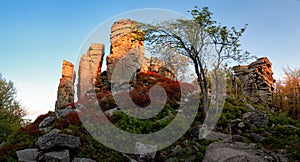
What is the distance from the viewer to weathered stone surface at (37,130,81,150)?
973 cm

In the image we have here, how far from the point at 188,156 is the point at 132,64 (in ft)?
58.6

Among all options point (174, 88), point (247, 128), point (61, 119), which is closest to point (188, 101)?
point (174, 88)

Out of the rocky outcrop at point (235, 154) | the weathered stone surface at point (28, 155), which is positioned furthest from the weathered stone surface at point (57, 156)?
the rocky outcrop at point (235, 154)

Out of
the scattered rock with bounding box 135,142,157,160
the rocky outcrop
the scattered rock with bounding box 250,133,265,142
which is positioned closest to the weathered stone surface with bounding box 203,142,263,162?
the rocky outcrop

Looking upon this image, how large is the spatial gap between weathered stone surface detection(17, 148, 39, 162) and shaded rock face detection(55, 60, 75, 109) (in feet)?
67.9

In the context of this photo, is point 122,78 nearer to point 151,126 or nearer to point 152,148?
point 151,126

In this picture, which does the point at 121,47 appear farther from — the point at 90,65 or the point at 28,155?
the point at 28,155

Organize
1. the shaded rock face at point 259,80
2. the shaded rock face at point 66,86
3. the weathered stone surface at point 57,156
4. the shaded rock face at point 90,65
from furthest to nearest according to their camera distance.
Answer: the shaded rock face at point 90,65, the shaded rock face at point 66,86, the shaded rock face at point 259,80, the weathered stone surface at point 57,156

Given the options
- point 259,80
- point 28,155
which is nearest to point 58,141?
point 28,155

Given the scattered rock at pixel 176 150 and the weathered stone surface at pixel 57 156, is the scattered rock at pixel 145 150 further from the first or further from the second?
the weathered stone surface at pixel 57 156

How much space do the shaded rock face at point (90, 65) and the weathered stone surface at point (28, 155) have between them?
25419 mm

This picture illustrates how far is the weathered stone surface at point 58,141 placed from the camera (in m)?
9.73

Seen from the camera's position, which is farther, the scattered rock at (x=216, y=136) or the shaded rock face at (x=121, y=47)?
the shaded rock face at (x=121, y=47)

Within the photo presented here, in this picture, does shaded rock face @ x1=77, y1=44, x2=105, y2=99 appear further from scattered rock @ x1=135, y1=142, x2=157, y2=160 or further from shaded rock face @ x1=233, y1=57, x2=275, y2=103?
scattered rock @ x1=135, y1=142, x2=157, y2=160
